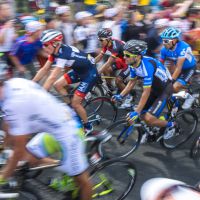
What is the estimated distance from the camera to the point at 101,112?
7.13m

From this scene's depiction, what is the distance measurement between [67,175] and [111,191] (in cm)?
85

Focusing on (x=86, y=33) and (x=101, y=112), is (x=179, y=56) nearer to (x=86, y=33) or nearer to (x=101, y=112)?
(x=101, y=112)

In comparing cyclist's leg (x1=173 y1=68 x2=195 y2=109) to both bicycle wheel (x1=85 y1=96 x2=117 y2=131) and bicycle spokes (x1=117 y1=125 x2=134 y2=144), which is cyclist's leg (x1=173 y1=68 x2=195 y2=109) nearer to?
bicycle wheel (x1=85 y1=96 x2=117 y2=131)

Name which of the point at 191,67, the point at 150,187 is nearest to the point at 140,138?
the point at 191,67

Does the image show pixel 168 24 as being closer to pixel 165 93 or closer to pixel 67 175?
pixel 165 93

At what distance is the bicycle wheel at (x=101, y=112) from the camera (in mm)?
6855

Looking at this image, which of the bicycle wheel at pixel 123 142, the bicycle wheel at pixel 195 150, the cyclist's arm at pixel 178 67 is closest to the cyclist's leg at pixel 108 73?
the cyclist's arm at pixel 178 67

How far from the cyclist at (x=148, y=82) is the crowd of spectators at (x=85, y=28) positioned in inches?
109

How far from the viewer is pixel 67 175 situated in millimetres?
3973

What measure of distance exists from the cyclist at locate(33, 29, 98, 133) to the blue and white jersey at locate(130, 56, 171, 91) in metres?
0.89

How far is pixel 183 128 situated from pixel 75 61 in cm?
224

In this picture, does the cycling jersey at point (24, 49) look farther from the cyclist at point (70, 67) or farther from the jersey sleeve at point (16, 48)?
the cyclist at point (70, 67)

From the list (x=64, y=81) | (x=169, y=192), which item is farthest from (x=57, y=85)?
(x=169, y=192)

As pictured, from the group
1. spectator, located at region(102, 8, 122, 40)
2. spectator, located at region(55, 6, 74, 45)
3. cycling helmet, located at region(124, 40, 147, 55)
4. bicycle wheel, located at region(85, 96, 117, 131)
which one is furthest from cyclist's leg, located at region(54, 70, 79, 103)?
spectator, located at region(102, 8, 122, 40)
